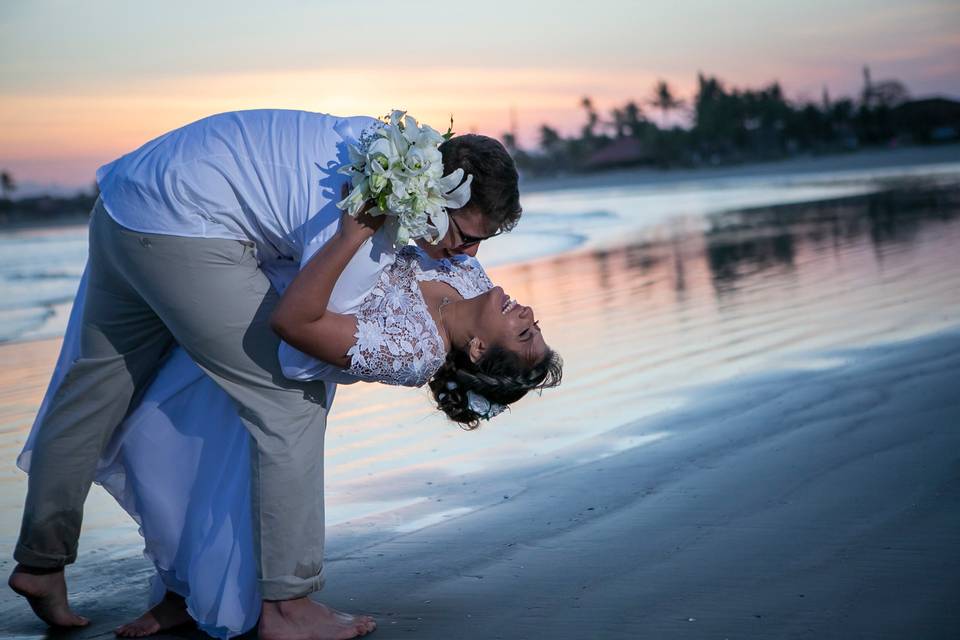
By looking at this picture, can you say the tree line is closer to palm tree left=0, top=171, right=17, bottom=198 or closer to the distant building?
the distant building

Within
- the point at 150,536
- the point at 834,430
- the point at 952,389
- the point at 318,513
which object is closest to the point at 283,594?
the point at 318,513

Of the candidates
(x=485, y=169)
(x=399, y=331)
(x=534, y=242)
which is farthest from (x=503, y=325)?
(x=534, y=242)

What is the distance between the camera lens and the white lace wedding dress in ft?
11.5

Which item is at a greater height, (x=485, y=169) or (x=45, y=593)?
(x=485, y=169)

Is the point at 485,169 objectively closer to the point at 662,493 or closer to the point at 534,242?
the point at 662,493

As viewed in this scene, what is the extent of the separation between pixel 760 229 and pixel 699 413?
14539mm

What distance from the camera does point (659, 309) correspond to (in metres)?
10.6

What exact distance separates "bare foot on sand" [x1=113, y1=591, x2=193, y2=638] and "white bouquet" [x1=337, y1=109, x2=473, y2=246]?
150 cm

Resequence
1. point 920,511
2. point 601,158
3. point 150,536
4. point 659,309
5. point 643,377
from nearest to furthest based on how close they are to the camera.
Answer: point 150,536 < point 920,511 < point 643,377 < point 659,309 < point 601,158

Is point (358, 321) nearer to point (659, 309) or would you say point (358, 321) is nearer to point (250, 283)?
point (250, 283)

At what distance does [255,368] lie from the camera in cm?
346

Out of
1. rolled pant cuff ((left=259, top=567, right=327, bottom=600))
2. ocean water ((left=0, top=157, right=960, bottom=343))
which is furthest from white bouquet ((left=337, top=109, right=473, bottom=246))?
ocean water ((left=0, top=157, right=960, bottom=343))

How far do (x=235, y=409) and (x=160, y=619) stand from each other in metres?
0.80

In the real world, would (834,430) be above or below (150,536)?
below
